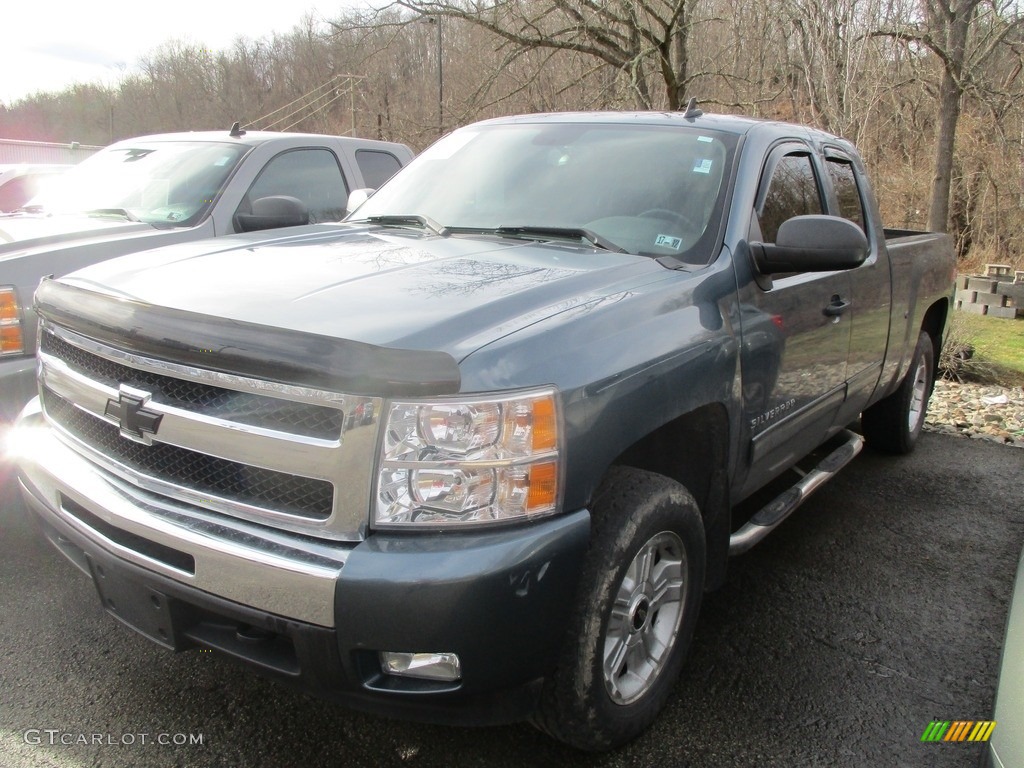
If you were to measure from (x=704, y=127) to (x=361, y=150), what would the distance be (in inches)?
142

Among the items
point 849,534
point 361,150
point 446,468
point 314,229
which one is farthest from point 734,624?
point 361,150

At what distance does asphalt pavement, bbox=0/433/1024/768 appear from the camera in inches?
101

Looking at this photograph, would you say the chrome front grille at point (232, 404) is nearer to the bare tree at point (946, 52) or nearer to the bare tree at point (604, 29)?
the bare tree at point (946, 52)

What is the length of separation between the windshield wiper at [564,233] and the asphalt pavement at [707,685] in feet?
5.01

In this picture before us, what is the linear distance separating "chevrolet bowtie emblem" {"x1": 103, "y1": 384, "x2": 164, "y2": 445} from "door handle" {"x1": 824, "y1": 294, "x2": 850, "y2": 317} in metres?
2.61

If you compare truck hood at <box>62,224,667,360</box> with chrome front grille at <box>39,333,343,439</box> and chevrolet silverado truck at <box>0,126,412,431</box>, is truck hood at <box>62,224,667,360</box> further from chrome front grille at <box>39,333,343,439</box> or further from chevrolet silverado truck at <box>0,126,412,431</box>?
chevrolet silverado truck at <box>0,126,412,431</box>

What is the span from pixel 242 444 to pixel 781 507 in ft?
7.38

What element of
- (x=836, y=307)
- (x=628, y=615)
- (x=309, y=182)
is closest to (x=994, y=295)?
(x=836, y=307)

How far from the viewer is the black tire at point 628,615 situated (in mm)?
2244

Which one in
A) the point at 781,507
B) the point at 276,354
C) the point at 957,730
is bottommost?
the point at 957,730

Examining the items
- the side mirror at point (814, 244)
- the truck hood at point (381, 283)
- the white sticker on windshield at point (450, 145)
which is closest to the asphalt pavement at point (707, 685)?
the truck hood at point (381, 283)

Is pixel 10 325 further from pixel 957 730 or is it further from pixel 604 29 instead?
pixel 604 29

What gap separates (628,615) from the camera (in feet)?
8.09

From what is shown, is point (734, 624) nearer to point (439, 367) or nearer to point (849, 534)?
point (849, 534)
